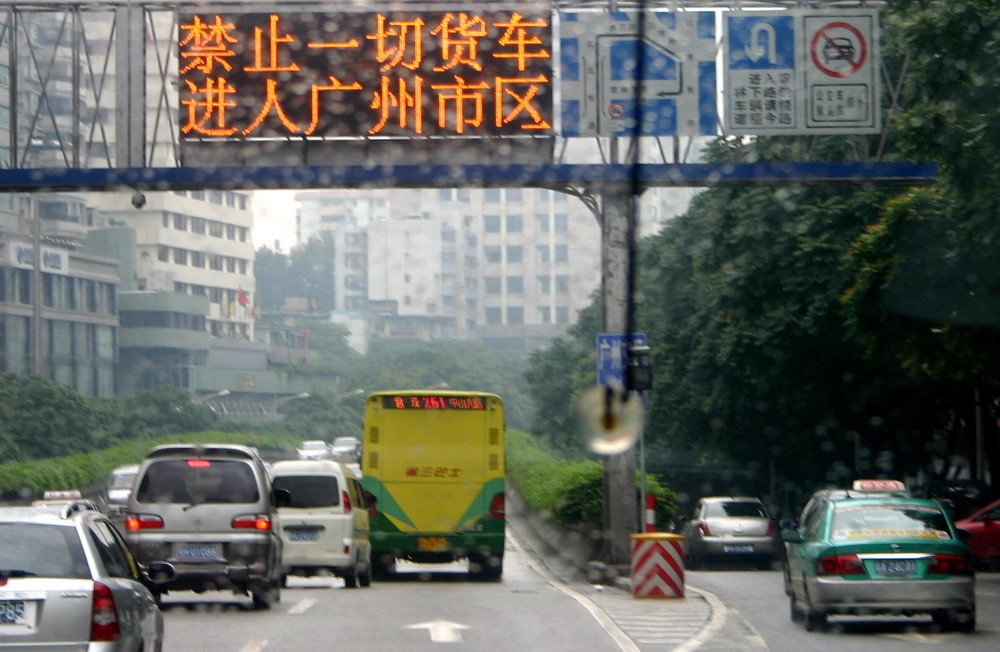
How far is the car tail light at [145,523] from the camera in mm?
16188

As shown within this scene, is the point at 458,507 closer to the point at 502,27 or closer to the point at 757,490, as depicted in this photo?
the point at 502,27

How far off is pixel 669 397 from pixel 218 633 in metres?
29.7

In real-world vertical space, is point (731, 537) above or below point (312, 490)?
below

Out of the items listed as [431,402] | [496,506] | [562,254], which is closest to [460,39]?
[431,402]

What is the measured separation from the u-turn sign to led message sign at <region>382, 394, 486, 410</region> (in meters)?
6.37

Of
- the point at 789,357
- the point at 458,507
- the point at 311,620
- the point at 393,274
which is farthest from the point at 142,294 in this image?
the point at 311,620

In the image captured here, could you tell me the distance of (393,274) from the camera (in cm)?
11362

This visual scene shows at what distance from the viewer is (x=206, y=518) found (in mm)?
16250

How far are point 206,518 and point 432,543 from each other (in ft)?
25.8

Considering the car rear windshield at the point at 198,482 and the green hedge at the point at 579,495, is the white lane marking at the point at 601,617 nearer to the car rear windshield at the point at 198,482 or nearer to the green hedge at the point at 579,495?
the green hedge at the point at 579,495

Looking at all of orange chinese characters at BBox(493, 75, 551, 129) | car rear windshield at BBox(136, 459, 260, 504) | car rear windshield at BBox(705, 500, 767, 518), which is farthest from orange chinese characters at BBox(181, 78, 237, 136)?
car rear windshield at BBox(705, 500, 767, 518)

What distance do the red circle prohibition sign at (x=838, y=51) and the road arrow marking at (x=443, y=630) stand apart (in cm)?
936

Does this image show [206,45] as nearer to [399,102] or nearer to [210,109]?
[210,109]

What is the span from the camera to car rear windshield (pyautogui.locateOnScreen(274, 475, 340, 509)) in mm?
21453
